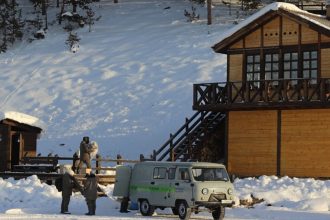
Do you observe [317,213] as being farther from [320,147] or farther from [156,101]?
[156,101]

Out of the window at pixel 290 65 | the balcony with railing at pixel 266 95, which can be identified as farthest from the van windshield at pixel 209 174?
the window at pixel 290 65

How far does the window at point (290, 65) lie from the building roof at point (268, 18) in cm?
164

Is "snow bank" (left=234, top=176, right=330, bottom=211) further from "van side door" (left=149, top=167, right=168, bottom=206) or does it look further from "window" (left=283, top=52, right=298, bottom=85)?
"window" (left=283, top=52, right=298, bottom=85)

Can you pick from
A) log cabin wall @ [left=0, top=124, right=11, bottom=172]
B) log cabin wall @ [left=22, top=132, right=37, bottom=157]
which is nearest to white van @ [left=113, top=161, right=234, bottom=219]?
log cabin wall @ [left=0, top=124, right=11, bottom=172]

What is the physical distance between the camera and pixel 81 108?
4966cm

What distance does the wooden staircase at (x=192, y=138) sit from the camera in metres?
36.2

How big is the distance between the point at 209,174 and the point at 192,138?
41.1 ft

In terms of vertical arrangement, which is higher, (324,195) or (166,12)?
(166,12)

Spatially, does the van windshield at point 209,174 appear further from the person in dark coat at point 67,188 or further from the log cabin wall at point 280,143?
the log cabin wall at point 280,143

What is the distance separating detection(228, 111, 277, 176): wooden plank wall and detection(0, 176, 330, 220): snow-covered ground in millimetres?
4401

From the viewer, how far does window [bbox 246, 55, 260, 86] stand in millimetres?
36219

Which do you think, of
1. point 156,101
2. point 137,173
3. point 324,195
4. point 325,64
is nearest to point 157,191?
point 137,173

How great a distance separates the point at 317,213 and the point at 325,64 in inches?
439

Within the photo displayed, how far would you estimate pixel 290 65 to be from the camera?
35281 mm
